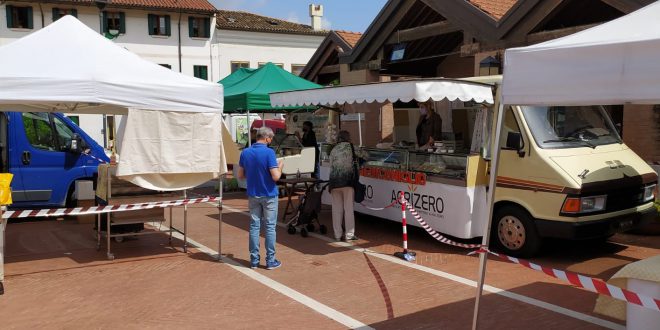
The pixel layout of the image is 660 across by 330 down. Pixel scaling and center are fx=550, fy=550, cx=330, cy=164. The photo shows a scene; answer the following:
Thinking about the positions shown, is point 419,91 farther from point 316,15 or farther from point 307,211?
point 316,15

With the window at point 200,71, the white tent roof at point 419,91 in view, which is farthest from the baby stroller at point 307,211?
the window at point 200,71

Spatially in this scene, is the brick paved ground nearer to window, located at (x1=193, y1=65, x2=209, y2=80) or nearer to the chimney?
window, located at (x1=193, y1=65, x2=209, y2=80)

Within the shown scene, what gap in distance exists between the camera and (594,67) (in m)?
3.31

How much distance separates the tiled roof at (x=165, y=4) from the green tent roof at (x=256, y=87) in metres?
25.0

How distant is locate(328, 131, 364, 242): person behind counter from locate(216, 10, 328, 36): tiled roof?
114 feet

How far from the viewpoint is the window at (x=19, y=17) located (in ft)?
113

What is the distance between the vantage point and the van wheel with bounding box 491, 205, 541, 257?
6922 mm

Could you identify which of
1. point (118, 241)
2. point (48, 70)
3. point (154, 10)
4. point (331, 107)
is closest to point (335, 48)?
point (331, 107)

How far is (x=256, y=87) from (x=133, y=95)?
295 inches

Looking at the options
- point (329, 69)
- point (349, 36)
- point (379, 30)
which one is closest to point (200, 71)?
point (329, 69)

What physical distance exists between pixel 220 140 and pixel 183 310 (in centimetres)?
267

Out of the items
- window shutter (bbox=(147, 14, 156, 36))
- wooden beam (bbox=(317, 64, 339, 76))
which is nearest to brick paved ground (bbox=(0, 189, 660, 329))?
wooden beam (bbox=(317, 64, 339, 76))

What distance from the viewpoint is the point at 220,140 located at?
7398 mm

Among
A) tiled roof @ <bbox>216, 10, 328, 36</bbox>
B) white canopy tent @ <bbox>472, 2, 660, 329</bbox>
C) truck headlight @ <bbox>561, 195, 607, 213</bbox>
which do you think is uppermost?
tiled roof @ <bbox>216, 10, 328, 36</bbox>
